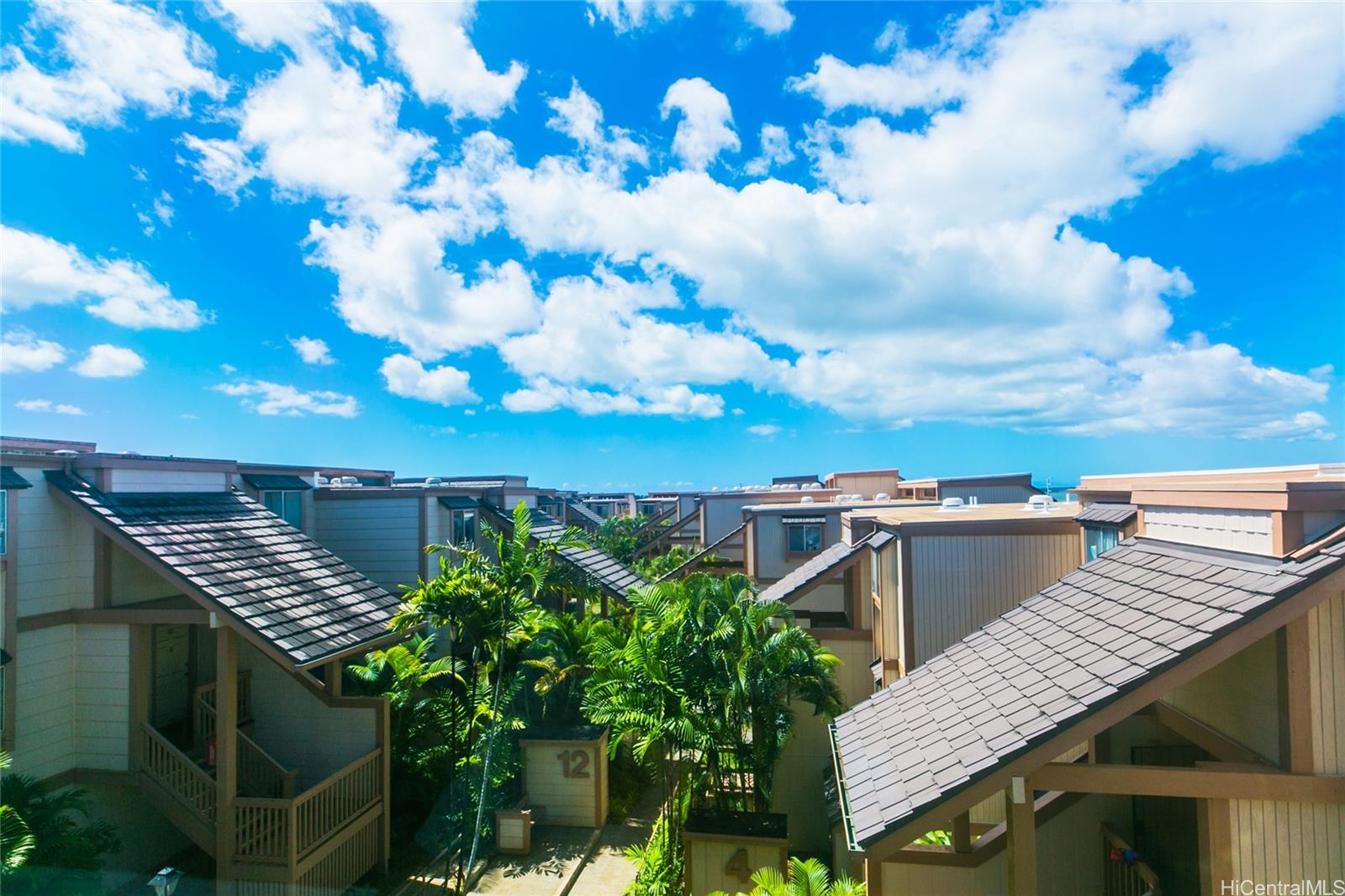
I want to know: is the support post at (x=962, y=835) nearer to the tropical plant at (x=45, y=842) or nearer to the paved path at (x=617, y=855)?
the paved path at (x=617, y=855)

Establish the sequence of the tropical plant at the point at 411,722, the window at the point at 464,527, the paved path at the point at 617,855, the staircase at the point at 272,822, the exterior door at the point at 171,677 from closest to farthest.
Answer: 1. the staircase at the point at 272,822
2. the paved path at the point at 617,855
3. the exterior door at the point at 171,677
4. the tropical plant at the point at 411,722
5. the window at the point at 464,527

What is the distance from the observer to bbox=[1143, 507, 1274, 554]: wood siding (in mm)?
5816

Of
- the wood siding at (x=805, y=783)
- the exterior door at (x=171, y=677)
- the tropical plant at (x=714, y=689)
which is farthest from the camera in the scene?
the wood siding at (x=805, y=783)

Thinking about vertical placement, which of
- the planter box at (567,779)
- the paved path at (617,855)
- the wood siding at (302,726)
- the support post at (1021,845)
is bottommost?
the paved path at (617,855)

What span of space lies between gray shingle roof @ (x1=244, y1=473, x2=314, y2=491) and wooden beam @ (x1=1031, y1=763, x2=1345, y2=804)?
54.0ft

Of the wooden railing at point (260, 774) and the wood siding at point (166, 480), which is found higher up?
the wood siding at point (166, 480)

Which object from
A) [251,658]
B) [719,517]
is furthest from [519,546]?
[719,517]

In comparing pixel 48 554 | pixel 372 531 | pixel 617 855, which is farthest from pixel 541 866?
pixel 372 531

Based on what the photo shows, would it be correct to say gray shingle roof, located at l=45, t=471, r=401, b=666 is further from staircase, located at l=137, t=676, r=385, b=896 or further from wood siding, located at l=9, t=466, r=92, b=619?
staircase, located at l=137, t=676, r=385, b=896

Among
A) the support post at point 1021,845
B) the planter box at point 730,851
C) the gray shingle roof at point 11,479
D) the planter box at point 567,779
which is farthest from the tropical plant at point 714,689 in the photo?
the gray shingle roof at point 11,479

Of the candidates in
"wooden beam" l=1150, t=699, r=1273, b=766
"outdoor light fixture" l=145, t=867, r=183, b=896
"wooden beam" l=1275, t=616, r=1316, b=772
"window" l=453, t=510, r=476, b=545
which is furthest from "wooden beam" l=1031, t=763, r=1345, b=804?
"window" l=453, t=510, r=476, b=545

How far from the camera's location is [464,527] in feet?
63.5

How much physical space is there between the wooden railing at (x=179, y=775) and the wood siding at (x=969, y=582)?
11474 millimetres

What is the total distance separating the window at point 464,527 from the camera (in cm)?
1886
